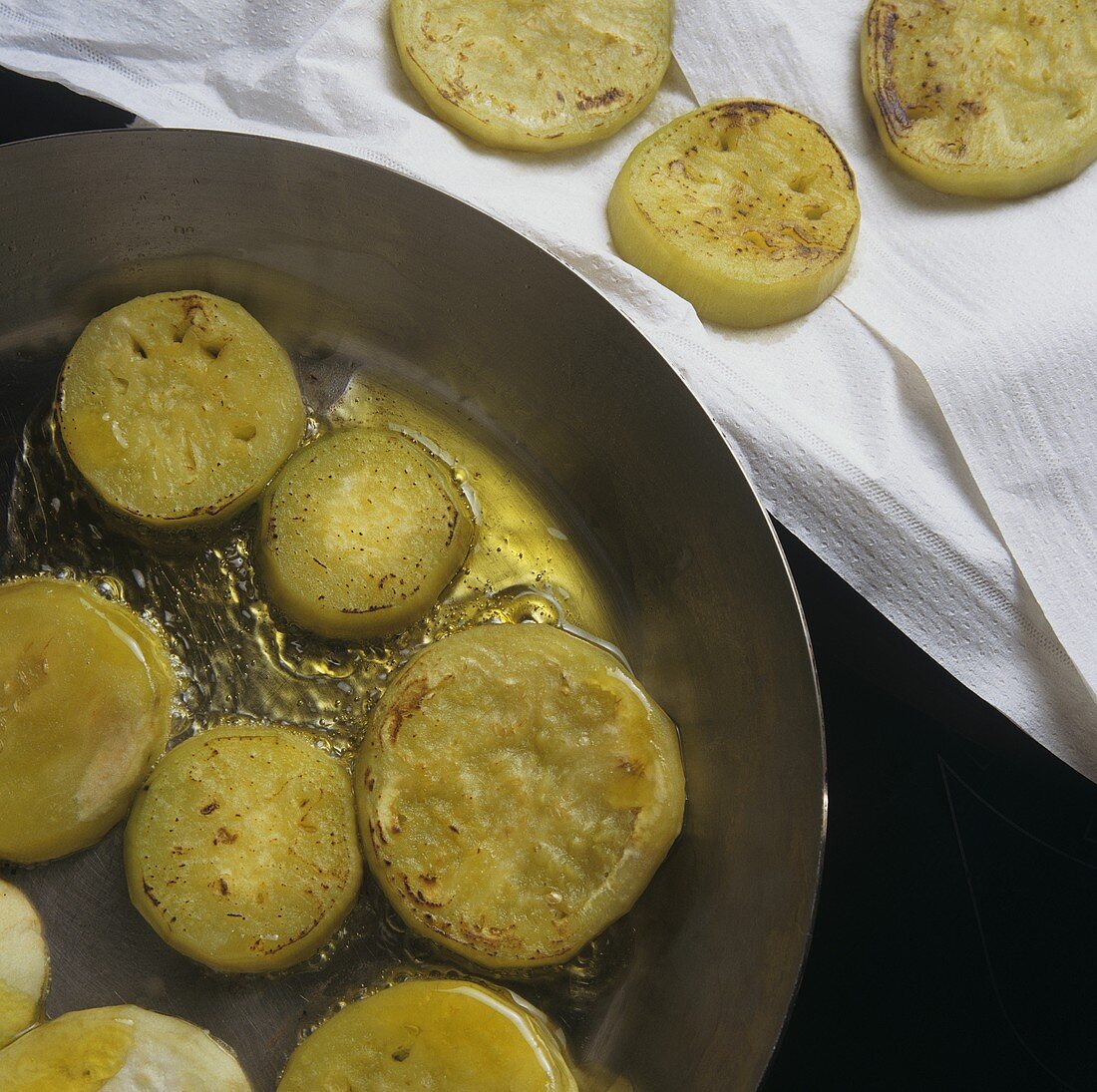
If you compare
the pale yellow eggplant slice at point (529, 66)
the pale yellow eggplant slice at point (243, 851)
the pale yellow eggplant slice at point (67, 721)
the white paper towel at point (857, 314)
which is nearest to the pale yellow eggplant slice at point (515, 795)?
the pale yellow eggplant slice at point (243, 851)

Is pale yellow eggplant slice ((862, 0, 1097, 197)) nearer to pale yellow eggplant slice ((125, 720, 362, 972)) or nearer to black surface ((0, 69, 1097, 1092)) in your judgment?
black surface ((0, 69, 1097, 1092))

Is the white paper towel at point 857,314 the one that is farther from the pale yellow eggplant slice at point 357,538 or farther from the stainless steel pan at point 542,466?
the pale yellow eggplant slice at point 357,538

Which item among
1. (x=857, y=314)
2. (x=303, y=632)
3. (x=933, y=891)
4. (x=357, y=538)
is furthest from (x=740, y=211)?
(x=933, y=891)

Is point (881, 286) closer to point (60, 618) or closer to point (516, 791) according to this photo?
point (516, 791)

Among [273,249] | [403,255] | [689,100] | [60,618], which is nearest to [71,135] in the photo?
[273,249]

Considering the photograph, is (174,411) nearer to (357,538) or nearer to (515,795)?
(357,538)
